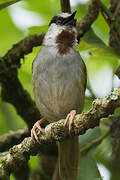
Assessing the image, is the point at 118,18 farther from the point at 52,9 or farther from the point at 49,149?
the point at 49,149

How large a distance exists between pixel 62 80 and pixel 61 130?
1036mm

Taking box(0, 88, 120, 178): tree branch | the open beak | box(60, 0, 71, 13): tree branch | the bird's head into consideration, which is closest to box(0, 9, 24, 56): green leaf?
the bird's head

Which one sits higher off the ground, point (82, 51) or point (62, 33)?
point (62, 33)

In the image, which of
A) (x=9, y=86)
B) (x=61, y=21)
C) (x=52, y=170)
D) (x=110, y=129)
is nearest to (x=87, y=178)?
(x=110, y=129)

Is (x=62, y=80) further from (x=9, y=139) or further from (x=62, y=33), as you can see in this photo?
(x=9, y=139)

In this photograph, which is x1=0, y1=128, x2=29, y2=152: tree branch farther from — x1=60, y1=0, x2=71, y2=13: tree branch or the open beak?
x1=60, y1=0, x2=71, y2=13: tree branch

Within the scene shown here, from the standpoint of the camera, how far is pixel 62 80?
3.69 meters

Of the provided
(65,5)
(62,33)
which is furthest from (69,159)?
(65,5)

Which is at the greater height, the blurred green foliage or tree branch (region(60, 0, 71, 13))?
tree branch (region(60, 0, 71, 13))

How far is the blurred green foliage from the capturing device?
3.77 meters

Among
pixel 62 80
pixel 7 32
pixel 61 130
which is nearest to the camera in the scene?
pixel 61 130

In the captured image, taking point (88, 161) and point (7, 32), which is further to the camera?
point (7, 32)

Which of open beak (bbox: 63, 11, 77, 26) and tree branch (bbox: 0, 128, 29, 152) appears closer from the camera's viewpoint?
open beak (bbox: 63, 11, 77, 26)

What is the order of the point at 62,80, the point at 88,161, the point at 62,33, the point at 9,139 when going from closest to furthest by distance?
the point at 62,80 < the point at 88,161 < the point at 62,33 < the point at 9,139
